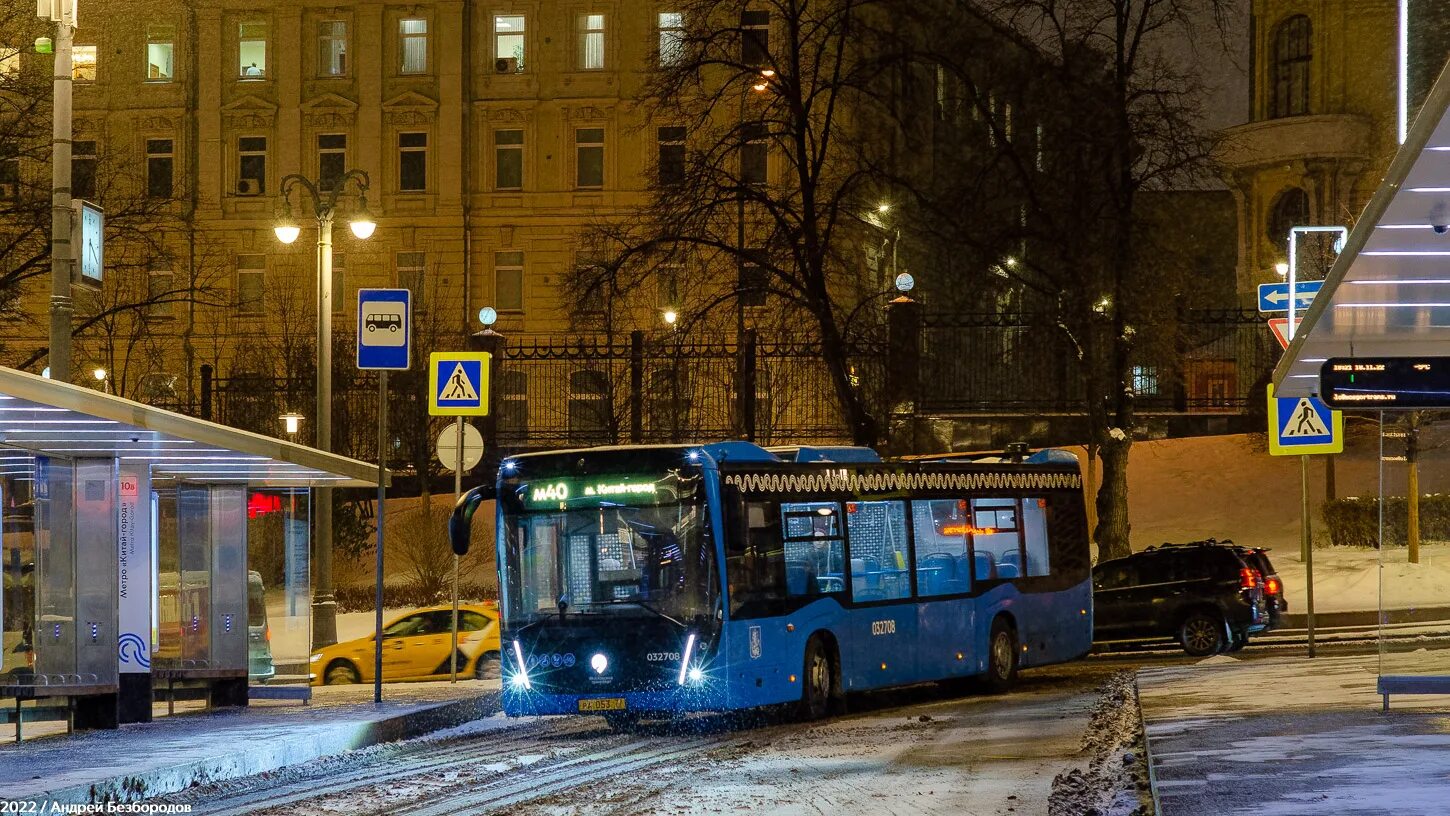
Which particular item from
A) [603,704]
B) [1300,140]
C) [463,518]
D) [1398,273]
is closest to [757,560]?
[603,704]

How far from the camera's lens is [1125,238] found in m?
37.5

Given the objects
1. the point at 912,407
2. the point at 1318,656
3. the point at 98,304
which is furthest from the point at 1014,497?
the point at 98,304

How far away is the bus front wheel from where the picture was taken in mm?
24062

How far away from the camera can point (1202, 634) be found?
29922 millimetres

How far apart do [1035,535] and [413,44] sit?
1829 inches

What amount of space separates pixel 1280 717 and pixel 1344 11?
51422mm

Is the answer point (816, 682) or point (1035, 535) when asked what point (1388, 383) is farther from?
point (1035, 535)

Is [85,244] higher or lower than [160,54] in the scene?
lower

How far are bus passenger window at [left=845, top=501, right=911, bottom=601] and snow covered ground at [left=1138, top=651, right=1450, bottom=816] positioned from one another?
2.96m

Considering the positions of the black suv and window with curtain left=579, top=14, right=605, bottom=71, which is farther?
window with curtain left=579, top=14, right=605, bottom=71

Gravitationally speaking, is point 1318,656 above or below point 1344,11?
below

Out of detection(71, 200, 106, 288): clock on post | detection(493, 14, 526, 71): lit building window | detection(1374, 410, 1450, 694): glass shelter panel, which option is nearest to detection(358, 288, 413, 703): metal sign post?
detection(71, 200, 106, 288): clock on post

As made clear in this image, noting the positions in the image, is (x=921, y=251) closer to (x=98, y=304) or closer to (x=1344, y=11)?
(x=1344, y=11)

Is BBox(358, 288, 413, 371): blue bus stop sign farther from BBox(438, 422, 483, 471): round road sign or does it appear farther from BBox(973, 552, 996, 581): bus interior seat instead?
BBox(973, 552, 996, 581): bus interior seat
